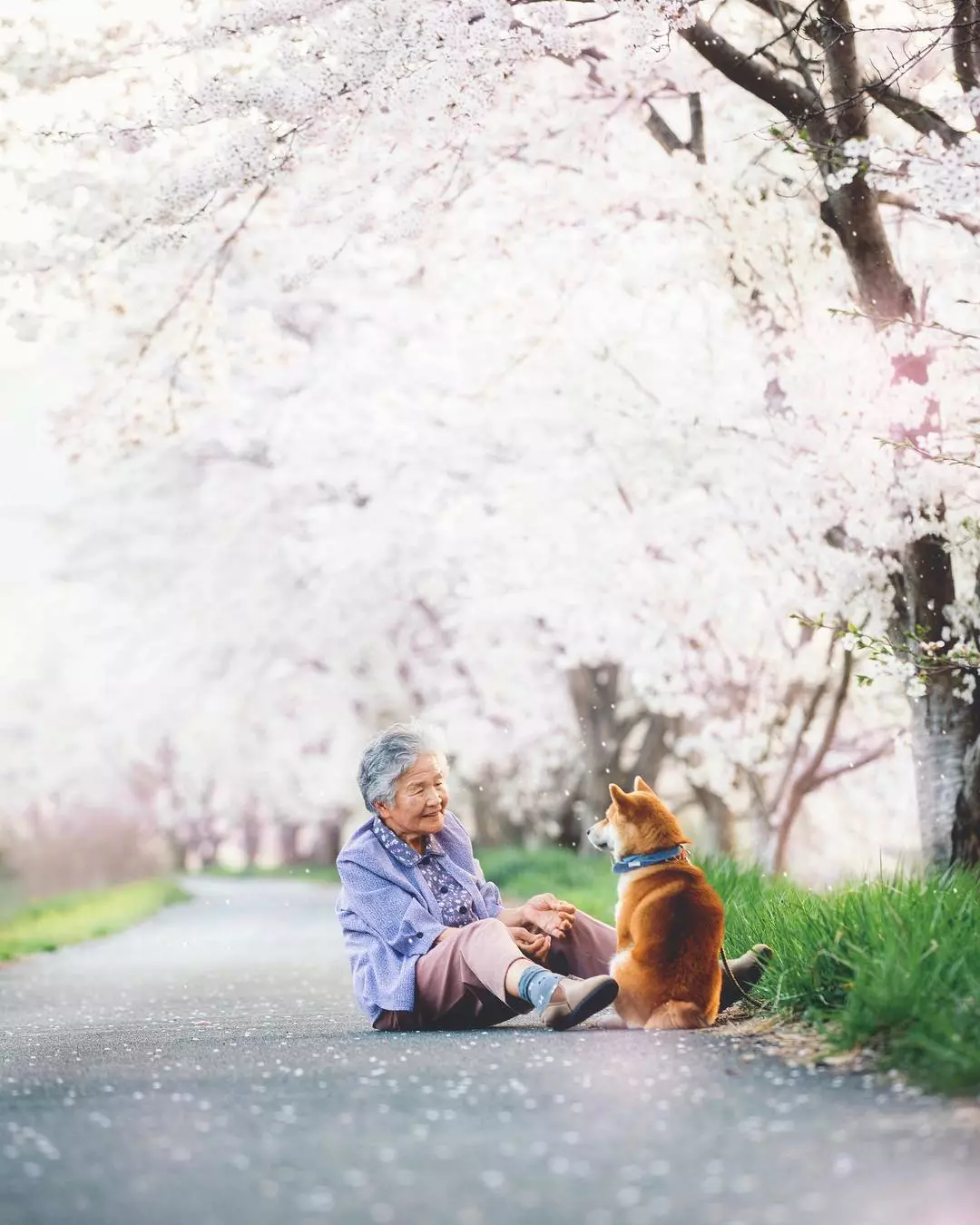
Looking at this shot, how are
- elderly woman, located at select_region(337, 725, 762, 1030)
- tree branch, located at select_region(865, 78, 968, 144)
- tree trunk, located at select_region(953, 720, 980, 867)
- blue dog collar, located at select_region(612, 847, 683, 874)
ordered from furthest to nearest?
tree trunk, located at select_region(953, 720, 980, 867) < tree branch, located at select_region(865, 78, 968, 144) < elderly woman, located at select_region(337, 725, 762, 1030) < blue dog collar, located at select_region(612, 847, 683, 874)

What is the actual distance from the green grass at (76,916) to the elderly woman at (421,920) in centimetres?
686

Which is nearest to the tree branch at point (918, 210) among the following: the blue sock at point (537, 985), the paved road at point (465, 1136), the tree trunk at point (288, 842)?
the blue sock at point (537, 985)

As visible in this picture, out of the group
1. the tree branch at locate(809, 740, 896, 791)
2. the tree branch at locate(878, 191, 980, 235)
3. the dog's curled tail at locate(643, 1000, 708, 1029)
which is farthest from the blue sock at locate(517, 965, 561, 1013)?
the tree branch at locate(809, 740, 896, 791)

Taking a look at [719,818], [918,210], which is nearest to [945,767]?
[918,210]

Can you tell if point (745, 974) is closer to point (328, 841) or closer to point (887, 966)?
point (887, 966)

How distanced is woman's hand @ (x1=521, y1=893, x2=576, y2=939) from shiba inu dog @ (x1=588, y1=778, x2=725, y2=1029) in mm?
426

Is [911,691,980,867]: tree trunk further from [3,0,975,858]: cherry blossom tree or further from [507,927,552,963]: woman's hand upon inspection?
[507,927,552,963]: woman's hand

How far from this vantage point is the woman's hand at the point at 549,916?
5.68 m

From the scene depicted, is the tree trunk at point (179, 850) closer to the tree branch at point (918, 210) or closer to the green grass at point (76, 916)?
the green grass at point (76, 916)

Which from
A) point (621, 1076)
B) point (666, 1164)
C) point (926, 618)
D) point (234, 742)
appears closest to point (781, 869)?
point (926, 618)

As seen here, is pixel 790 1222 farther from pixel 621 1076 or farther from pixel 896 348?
pixel 896 348

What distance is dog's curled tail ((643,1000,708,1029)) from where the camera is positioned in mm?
5141

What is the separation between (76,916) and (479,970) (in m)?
13.3

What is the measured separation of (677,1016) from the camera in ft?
16.9
